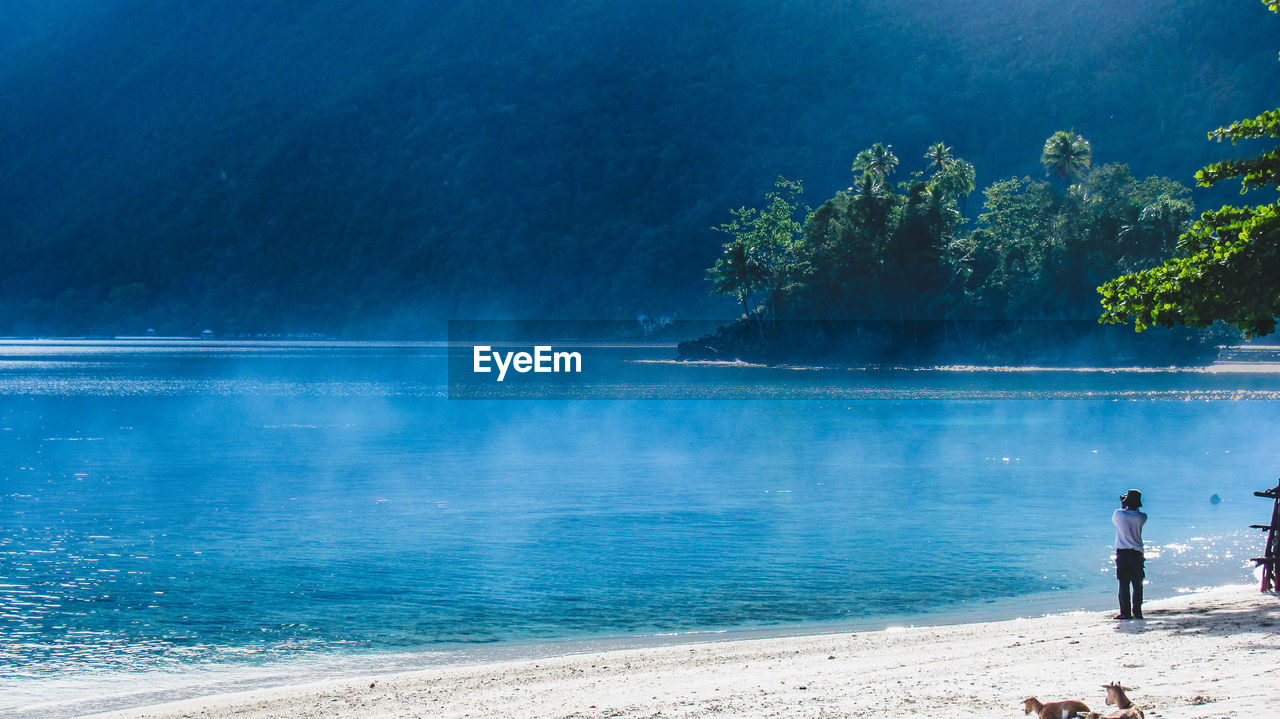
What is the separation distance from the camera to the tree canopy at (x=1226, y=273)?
16219 mm

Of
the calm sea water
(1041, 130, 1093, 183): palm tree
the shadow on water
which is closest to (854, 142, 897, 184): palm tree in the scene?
(1041, 130, 1093, 183): palm tree

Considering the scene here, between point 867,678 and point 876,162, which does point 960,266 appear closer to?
point 876,162

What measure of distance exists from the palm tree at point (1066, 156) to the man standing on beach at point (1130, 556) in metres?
111

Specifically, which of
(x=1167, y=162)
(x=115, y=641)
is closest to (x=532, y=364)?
(x=1167, y=162)

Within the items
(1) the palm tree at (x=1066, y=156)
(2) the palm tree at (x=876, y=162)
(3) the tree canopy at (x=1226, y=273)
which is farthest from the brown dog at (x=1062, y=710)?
(2) the palm tree at (x=876, y=162)

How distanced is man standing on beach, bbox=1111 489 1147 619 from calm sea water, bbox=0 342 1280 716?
3.33m

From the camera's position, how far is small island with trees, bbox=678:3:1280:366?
108062 mm

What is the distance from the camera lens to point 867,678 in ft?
39.7

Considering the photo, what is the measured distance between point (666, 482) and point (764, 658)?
22.7 meters

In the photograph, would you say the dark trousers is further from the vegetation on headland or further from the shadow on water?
the vegetation on headland

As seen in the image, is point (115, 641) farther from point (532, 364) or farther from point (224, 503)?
point (532, 364)

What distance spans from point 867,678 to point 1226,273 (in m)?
8.66

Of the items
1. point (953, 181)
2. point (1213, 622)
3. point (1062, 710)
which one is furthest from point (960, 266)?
point (1062, 710)

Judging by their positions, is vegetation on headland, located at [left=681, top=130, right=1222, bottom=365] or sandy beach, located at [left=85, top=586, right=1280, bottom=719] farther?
vegetation on headland, located at [left=681, top=130, right=1222, bottom=365]
